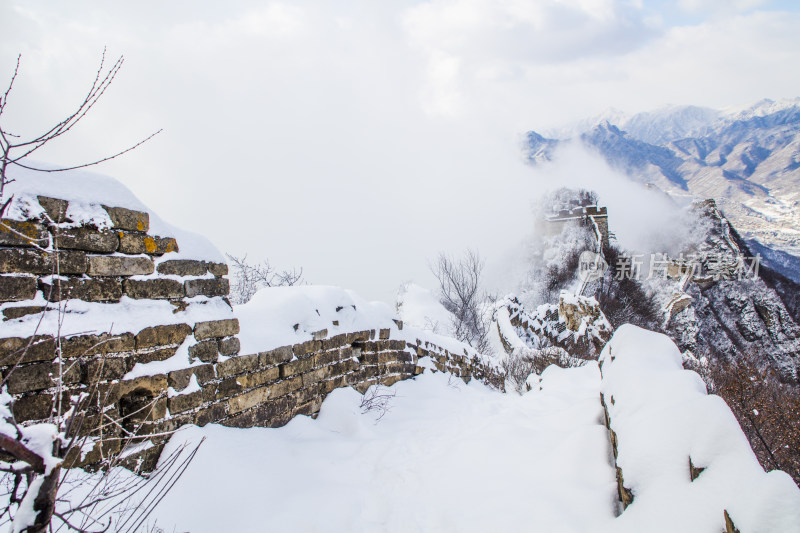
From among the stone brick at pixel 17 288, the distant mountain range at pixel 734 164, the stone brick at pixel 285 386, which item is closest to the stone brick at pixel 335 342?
the stone brick at pixel 285 386

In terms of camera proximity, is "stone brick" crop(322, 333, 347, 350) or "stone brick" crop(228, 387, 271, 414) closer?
"stone brick" crop(228, 387, 271, 414)

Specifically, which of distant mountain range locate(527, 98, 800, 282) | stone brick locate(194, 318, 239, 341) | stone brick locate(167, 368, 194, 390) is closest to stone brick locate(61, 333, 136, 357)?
stone brick locate(167, 368, 194, 390)

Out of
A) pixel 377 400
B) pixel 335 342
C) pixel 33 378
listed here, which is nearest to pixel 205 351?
pixel 33 378

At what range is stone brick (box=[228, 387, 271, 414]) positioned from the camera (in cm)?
264

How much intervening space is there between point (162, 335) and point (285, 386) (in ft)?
3.70

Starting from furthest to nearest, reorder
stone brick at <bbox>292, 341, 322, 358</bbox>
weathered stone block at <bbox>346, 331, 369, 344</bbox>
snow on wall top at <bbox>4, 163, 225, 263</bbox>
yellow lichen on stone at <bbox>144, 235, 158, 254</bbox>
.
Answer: weathered stone block at <bbox>346, 331, 369, 344</bbox>
stone brick at <bbox>292, 341, 322, 358</bbox>
yellow lichen on stone at <bbox>144, 235, 158, 254</bbox>
snow on wall top at <bbox>4, 163, 225, 263</bbox>

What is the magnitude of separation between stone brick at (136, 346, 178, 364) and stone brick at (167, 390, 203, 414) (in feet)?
0.83

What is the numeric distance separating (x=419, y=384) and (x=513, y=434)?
2.04m

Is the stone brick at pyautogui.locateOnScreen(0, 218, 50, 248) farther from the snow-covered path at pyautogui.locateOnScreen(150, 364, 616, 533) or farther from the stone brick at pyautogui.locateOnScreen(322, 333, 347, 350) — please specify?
the stone brick at pyautogui.locateOnScreen(322, 333, 347, 350)

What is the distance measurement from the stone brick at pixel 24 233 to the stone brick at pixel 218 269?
0.88 meters

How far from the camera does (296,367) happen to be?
3209 mm

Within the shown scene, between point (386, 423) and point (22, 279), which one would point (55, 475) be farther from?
point (386, 423)

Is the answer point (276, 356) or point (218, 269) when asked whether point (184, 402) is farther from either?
point (218, 269)

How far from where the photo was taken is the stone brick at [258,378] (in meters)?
2.73
